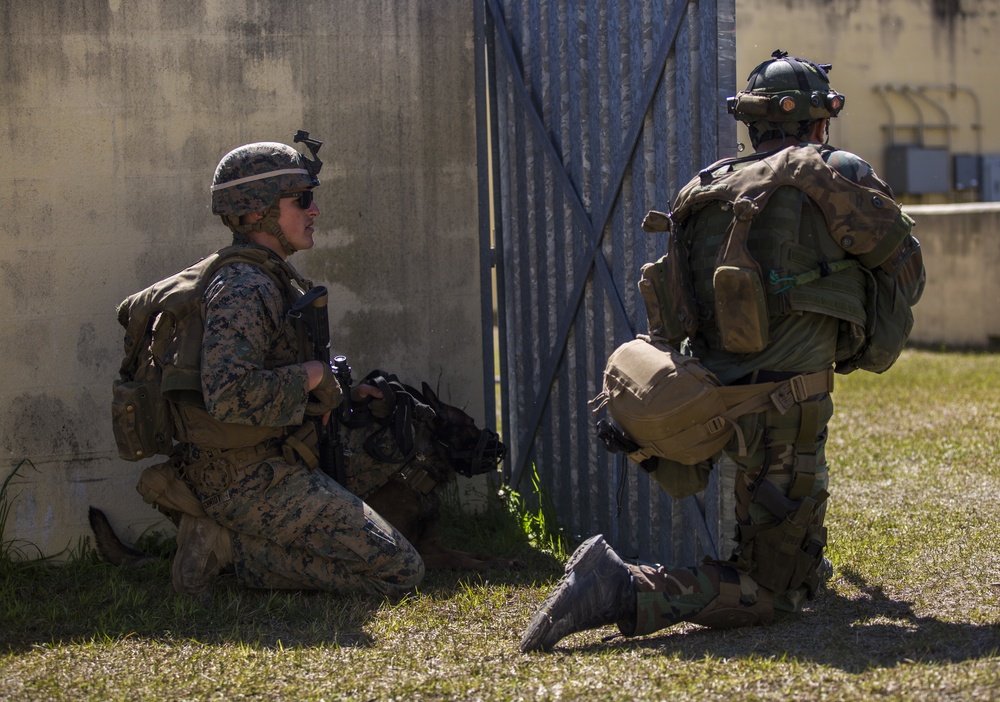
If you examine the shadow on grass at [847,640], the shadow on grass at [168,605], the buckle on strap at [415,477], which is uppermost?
the buckle on strap at [415,477]

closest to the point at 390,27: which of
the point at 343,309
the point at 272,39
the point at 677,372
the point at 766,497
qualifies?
the point at 272,39

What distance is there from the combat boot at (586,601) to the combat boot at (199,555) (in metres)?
1.45

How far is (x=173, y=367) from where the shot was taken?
4.48 metres

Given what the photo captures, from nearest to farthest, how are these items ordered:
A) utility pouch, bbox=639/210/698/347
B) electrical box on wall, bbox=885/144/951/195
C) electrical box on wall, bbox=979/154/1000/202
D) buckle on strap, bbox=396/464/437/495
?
utility pouch, bbox=639/210/698/347
buckle on strap, bbox=396/464/437/495
electrical box on wall, bbox=885/144/951/195
electrical box on wall, bbox=979/154/1000/202

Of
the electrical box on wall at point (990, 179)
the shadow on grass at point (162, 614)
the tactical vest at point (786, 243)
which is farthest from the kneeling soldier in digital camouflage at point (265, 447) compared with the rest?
the electrical box on wall at point (990, 179)

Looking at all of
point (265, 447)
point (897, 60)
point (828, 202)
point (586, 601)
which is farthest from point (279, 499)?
point (897, 60)

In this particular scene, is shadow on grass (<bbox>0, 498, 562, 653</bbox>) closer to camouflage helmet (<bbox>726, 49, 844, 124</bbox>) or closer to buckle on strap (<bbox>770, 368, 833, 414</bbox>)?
buckle on strap (<bbox>770, 368, 833, 414</bbox>)

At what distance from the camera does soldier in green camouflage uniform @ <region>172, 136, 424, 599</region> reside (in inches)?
181

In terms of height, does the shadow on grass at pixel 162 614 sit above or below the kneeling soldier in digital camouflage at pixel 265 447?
below

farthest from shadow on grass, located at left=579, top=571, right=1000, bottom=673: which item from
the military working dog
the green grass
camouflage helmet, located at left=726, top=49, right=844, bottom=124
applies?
camouflage helmet, located at left=726, top=49, right=844, bottom=124

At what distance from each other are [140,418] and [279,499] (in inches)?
24.4

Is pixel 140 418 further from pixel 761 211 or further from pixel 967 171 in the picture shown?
pixel 967 171

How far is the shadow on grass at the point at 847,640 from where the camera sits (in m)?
3.63

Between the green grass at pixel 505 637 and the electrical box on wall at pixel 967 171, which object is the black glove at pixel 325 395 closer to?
the green grass at pixel 505 637
